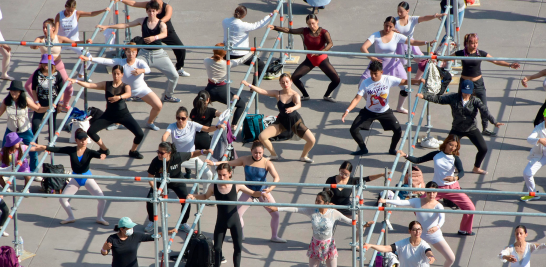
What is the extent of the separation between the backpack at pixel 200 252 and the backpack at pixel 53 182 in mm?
2634

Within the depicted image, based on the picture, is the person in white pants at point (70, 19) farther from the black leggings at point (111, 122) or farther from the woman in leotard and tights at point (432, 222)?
the woman in leotard and tights at point (432, 222)

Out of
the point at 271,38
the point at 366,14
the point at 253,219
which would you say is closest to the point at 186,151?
the point at 253,219

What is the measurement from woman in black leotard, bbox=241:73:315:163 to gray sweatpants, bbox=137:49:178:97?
7.73 feet

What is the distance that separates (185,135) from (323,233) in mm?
2862

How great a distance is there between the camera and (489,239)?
13.0m

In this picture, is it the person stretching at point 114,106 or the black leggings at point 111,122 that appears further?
the black leggings at point 111,122

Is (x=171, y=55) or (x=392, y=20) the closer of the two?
(x=392, y=20)

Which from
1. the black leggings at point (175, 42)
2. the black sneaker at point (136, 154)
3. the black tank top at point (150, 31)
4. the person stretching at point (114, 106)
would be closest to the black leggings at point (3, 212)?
the person stretching at point (114, 106)

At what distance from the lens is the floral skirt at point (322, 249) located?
1200cm

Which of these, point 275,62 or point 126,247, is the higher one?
point 275,62

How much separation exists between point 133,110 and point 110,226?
3190mm

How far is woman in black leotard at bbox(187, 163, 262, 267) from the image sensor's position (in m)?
12.1

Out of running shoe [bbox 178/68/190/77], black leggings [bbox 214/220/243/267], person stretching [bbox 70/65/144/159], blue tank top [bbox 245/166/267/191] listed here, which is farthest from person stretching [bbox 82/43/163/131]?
black leggings [bbox 214/220/243/267]

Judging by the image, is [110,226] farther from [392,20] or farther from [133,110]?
[392,20]
